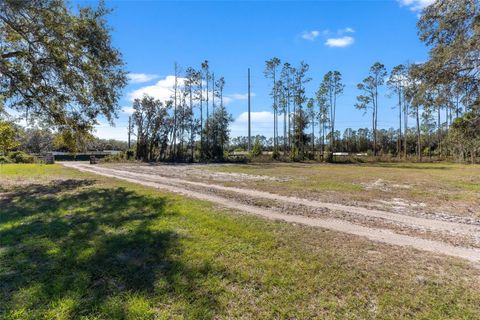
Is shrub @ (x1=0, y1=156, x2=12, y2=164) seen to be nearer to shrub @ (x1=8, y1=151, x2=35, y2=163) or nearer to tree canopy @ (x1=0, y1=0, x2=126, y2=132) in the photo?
shrub @ (x1=8, y1=151, x2=35, y2=163)

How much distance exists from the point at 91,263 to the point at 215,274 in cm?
169

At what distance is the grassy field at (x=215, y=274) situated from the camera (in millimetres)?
2922

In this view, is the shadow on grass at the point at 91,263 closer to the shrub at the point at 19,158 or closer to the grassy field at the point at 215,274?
the grassy field at the point at 215,274

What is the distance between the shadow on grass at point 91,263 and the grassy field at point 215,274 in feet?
0.05

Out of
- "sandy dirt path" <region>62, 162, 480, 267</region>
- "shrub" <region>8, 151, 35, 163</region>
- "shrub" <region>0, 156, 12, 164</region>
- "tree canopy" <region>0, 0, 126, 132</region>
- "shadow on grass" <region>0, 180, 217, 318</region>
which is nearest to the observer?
"shadow on grass" <region>0, 180, 217, 318</region>

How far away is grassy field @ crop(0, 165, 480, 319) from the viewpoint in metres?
2.92

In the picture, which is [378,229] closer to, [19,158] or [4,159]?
[4,159]

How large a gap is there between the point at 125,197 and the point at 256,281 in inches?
269

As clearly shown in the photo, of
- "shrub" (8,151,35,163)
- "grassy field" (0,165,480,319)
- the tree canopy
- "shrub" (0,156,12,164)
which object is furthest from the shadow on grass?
"shrub" (8,151,35,163)

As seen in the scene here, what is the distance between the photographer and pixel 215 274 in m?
3.64

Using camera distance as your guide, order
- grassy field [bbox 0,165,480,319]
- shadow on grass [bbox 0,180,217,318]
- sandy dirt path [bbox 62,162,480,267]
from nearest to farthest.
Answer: grassy field [bbox 0,165,480,319]
shadow on grass [bbox 0,180,217,318]
sandy dirt path [bbox 62,162,480,267]

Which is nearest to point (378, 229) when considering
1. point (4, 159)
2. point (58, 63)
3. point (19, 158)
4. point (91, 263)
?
point (91, 263)

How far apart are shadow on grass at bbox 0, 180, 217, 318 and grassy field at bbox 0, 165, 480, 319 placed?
1cm

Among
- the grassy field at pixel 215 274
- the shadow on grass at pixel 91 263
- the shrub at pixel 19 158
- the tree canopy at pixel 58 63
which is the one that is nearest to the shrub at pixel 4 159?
the shrub at pixel 19 158
